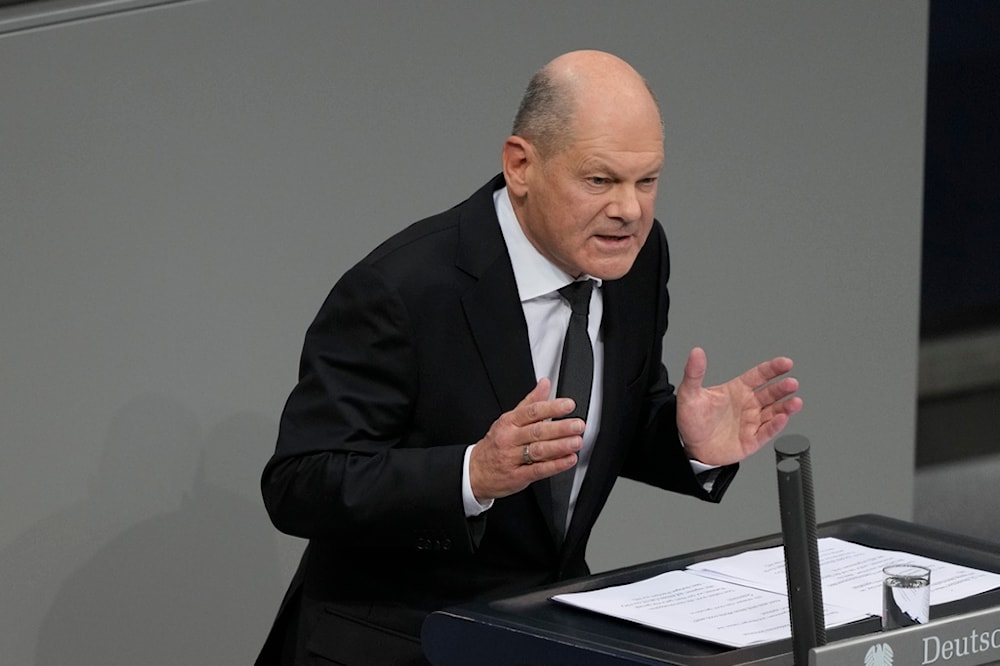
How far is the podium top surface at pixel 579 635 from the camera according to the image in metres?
1.50

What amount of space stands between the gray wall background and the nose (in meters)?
1.26

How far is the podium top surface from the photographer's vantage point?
1499 millimetres

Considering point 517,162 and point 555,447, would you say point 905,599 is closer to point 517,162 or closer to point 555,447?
point 555,447

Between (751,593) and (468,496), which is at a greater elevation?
(468,496)

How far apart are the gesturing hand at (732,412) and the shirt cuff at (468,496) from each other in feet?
1.10

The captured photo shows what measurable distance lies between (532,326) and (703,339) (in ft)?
5.50

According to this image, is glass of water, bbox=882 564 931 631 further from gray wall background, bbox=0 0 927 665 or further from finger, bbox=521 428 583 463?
gray wall background, bbox=0 0 927 665

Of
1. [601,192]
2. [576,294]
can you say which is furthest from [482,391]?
[601,192]

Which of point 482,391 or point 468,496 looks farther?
point 482,391

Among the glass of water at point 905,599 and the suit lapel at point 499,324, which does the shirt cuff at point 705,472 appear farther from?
the glass of water at point 905,599

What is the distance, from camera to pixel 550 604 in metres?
1.71

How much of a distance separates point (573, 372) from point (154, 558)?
1284mm

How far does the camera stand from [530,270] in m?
2.16

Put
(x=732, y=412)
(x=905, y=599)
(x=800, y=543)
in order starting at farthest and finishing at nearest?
(x=732, y=412), (x=905, y=599), (x=800, y=543)
